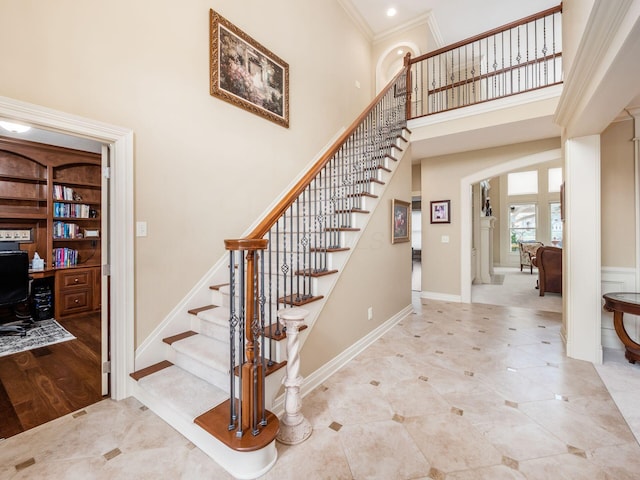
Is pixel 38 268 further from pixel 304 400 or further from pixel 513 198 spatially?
pixel 513 198

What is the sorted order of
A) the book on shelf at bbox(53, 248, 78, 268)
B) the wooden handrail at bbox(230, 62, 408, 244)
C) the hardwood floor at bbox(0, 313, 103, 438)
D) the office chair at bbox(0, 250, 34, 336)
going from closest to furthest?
the wooden handrail at bbox(230, 62, 408, 244), the hardwood floor at bbox(0, 313, 103, 438), the office chair at bbox(0, 250, 34, 336), the book on shelf at bbox(53, 248, 78, 268)

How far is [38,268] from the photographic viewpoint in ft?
13.5

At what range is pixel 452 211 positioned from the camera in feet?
17.2

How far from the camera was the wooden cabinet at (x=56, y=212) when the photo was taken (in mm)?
4156

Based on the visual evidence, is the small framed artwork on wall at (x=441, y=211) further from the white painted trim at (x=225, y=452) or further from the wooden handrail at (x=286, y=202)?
the white painted trim at (x=225, y=452)

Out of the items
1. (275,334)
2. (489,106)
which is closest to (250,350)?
(275,334)

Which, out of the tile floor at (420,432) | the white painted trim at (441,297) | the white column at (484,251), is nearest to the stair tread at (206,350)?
the tile floor at (420,432)

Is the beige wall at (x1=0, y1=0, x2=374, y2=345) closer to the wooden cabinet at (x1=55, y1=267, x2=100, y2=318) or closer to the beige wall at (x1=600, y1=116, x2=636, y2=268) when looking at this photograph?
the wooden cabinet at (x1=55, y1=267, x2=100, y2=318)

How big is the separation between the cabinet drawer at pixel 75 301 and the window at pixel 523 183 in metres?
12.1

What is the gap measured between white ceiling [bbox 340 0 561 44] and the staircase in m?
3.59

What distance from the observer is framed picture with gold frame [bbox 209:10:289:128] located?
295 cm

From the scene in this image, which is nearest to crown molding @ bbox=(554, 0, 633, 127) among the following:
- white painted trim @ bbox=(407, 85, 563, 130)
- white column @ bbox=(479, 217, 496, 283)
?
white painted trim @ bbox=(407, 85, 563, 130)

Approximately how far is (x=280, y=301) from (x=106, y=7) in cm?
260

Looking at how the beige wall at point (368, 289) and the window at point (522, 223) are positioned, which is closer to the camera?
the beige wall at point (368, 289)
